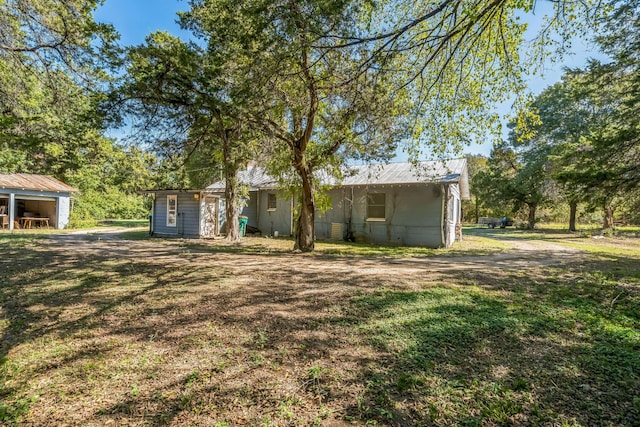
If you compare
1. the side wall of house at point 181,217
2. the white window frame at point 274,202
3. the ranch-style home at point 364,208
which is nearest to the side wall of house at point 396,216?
the ranch-style home at point 364,208

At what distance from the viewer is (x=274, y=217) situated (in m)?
18.3

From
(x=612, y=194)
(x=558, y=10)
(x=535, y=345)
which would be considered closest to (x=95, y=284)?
(x=535, y=345)

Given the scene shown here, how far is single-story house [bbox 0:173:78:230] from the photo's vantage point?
18469 millimetres

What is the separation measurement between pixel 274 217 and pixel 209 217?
354 centimetres

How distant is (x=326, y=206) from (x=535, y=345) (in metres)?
9.65

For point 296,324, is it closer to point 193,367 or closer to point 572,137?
point 193,367

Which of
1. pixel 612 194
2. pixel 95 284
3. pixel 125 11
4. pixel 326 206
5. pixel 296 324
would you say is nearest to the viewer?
pixel 296 324

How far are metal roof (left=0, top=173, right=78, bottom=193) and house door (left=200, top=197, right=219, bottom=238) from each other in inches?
433

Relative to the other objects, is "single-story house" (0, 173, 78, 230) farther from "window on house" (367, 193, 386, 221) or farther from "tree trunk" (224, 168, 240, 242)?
"window on house" (367, 193, 386, 221)

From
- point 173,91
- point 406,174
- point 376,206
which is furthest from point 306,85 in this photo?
point 376,206

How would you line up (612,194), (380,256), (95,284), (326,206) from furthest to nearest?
(326,206) < (380,256) < (612,194) < (95,284)

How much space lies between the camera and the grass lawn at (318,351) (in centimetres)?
248

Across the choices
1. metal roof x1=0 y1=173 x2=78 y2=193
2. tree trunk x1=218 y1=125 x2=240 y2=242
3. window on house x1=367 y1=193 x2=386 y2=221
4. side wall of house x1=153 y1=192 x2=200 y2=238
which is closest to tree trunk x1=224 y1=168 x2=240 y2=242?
tree trunk x1=218 y1=125 x2=240 y2=242

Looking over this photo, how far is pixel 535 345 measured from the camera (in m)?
3.57
